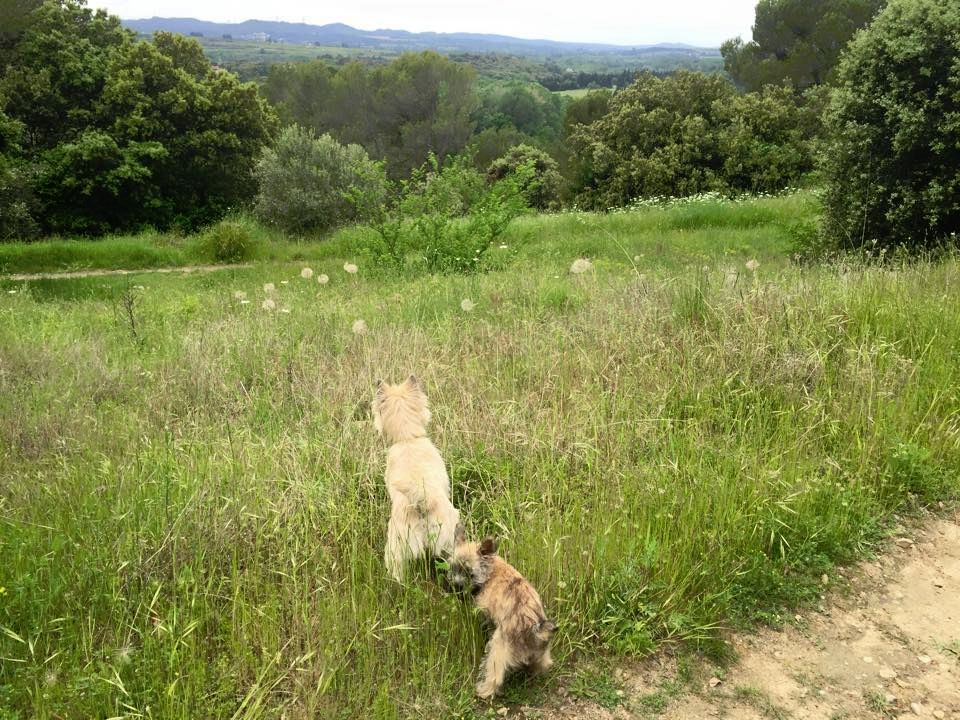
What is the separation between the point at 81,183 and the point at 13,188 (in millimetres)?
2622

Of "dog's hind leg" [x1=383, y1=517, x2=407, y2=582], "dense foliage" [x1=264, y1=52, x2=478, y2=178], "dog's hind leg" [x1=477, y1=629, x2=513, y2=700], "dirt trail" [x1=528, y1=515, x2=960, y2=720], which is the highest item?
"dense foliage" [x1=264, y1=52, x2=478, y2=178]

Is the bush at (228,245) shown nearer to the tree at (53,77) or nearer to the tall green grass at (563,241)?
the tall green grass at (563,241)

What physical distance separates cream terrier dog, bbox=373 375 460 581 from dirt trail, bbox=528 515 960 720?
75 cm

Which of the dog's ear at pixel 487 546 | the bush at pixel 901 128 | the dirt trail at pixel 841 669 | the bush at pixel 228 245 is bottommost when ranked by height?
the bush at pixel 228 245

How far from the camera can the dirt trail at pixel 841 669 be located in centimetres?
262

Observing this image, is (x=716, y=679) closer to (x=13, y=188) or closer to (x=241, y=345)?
(x=241, y=345)

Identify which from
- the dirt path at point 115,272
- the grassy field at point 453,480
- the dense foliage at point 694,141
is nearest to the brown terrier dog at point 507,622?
the grassy field at point 453,480

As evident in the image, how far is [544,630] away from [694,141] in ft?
96.2

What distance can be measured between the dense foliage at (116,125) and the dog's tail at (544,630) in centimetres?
2734

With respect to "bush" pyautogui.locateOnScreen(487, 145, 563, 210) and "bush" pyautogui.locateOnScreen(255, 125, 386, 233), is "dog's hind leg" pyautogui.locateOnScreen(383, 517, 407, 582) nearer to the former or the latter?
"bush" pyautogui.locateOnScreen(255, 125, 386, 233)

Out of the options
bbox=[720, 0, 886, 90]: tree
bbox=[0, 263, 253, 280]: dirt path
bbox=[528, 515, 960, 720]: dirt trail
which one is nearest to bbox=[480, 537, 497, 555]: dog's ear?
bbox=[528, 515, 960, 720]: dirt trail

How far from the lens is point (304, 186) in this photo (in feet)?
73.6

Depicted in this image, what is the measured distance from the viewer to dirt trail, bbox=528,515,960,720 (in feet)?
8.58

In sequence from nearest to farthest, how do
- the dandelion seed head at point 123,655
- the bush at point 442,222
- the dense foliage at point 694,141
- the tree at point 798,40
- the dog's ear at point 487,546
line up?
the dandelion seed head at point 123,655 → the dog's ear at point 487,546 → the bush at point 442,222 → the dense foliage at point 694,141 → the tree at point 798,40
